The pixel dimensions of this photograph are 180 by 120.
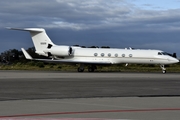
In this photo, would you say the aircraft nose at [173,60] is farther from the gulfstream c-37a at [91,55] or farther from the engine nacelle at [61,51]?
the engine nacelle at [61,51]

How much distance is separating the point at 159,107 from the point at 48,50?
31.5m

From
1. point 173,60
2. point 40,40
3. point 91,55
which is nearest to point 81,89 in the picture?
point 173,60

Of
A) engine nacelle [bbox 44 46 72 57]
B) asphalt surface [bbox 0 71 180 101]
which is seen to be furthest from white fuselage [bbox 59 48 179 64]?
asphalt surface [bbox 0 71 180 101]

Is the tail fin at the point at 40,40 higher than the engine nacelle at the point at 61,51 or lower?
higher

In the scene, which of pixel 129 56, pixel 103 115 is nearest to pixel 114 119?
pixel 103 115

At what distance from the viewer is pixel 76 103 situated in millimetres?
11406

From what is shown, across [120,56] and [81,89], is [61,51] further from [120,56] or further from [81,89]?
[81,89]

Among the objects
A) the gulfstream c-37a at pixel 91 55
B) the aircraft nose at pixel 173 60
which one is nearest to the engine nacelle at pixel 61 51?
the gulfstream c-37a at pixel 91 55

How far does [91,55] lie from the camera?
134 feet

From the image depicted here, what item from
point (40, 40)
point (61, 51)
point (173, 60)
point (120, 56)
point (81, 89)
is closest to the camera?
point (81, 89)

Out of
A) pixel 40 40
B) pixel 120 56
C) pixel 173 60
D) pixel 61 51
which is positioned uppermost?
pixel 40 40

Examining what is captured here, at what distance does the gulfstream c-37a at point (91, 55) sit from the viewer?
128ft

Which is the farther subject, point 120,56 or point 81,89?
point 120,56

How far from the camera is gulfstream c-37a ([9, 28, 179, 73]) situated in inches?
1538
